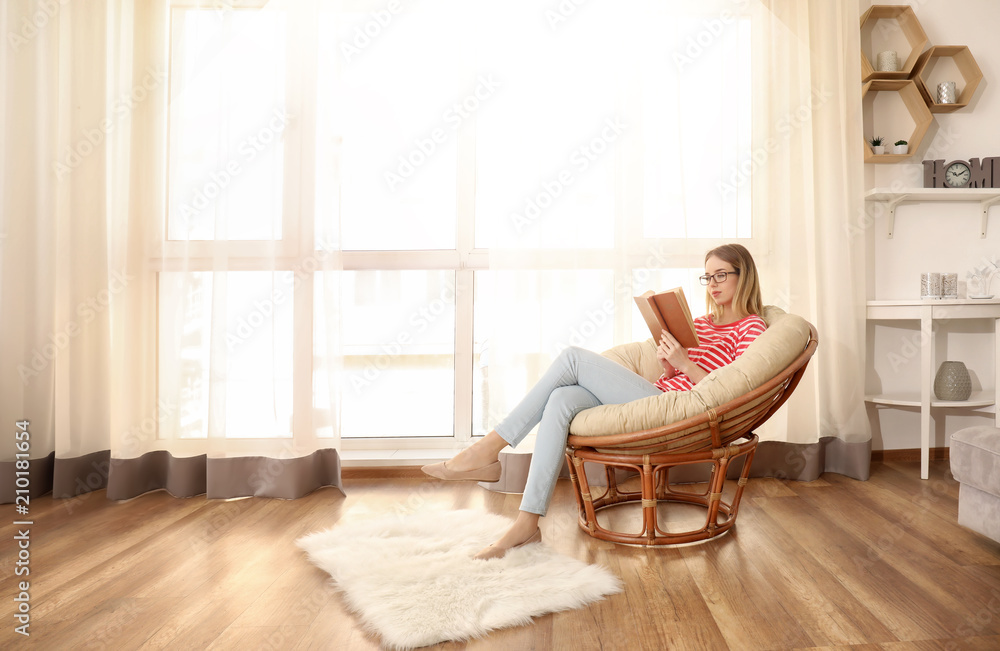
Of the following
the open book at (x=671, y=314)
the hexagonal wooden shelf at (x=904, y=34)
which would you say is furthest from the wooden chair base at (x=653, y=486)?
the hexagonal wooden shelf at (x=904, y=34)

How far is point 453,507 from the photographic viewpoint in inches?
93.1

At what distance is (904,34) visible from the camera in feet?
9.55

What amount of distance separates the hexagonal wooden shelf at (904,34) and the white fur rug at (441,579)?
8.64 ft

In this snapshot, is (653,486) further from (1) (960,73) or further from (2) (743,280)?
(1) (960,73)

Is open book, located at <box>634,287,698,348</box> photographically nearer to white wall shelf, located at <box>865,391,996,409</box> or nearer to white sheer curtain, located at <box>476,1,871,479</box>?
white sheer curtain, located at <box>476,1,871,479</box>

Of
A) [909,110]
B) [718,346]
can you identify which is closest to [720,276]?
[718,346]

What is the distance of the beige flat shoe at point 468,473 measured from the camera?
212 centimetres

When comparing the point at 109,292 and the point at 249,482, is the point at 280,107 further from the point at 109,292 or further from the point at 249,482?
the point at 249,482

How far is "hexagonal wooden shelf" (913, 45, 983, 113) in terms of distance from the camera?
9.18 feet

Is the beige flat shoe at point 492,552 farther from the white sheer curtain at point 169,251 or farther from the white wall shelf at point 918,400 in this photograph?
the white wall shelf at point 918,400

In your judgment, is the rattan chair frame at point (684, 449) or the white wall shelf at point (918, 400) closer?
the rattan chair frame at point (684, 449)

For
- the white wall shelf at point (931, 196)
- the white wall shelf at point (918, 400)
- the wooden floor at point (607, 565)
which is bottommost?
the wooden floor at point (607, 565)

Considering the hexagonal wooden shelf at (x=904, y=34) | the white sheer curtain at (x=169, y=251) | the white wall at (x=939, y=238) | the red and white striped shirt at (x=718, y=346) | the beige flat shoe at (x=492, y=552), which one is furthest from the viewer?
the white wall at (x=939, y=238)

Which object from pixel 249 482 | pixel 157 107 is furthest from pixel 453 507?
pixel 157 107
